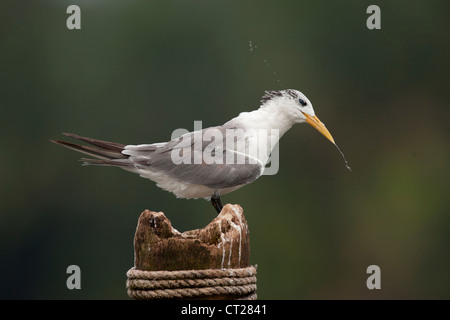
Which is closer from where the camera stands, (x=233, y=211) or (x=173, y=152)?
(x=233, y=211)

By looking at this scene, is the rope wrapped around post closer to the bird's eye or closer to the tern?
the tern

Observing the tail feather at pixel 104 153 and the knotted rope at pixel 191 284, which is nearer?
the knotted rope at pixel 191 284

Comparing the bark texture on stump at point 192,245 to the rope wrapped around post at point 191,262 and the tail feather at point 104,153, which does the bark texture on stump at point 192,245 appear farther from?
the tail feather at point 104,153

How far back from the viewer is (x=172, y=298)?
193cm

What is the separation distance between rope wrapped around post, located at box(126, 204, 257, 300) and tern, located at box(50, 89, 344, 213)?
0.55m

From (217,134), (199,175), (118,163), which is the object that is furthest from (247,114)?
(118,163)

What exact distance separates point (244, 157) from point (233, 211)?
21.9 inches

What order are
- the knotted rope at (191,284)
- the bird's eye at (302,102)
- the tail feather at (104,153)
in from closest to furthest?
the knotted rope at (191,284), the tail feather at (104,153), the bird's eye at (302,102)

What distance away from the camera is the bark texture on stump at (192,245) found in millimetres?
1943

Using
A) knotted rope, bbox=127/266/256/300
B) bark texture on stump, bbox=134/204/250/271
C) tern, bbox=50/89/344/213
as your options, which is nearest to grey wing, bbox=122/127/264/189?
tern, bbox=50/89/344/213

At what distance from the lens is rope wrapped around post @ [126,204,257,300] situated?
6.31 ft

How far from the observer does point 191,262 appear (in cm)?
194

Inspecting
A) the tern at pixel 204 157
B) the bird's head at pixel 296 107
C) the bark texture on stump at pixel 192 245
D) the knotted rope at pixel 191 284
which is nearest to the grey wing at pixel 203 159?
the tern at pixel 204 157

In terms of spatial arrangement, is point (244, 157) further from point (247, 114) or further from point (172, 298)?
point (172, 298)
